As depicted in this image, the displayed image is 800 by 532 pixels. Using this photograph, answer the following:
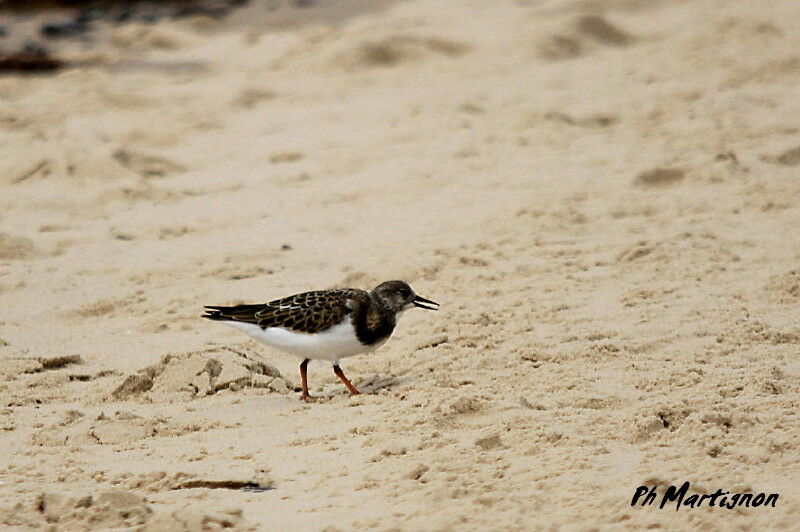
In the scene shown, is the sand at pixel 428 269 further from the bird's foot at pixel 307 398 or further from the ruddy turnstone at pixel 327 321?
the ruddy turnstone at pixel 327 321

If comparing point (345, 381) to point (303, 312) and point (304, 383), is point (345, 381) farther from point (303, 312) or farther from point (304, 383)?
point (303, 312)

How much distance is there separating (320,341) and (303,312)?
23cm

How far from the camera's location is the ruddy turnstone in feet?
18.8

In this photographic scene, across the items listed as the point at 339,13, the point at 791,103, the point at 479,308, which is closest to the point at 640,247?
the point at 479,308

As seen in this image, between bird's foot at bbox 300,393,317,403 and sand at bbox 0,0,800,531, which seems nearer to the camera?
sand at bbox 0,0,800,531

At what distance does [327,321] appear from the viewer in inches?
226

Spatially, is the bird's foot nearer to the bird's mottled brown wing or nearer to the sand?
the sand

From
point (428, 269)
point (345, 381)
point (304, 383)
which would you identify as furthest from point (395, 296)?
point (428, 269)

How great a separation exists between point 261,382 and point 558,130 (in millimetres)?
4913

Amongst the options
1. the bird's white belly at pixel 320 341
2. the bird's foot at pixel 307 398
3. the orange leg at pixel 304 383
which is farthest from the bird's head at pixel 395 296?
the bird's foot at pixel 307 398

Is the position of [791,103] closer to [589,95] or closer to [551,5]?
[589,95]

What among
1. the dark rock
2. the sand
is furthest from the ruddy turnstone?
the dark rock

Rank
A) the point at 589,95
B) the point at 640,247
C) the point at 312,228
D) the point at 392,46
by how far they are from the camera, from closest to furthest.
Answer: the point at 640,247 → the point at 312,228 → the point at 589,95 → the point at 392,46

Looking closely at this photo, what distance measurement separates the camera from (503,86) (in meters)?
11.5
